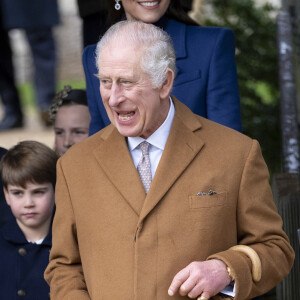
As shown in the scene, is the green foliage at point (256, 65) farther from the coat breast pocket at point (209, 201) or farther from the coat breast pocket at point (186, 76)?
the coat breast pocket at point (209, 201)

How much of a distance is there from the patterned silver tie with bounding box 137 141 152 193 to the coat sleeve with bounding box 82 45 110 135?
0.82 meters

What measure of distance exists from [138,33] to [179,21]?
108cm

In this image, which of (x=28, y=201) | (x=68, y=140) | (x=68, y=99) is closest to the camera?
(x=28, y=201)

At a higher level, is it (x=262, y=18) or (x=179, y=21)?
(x=179, y=21)

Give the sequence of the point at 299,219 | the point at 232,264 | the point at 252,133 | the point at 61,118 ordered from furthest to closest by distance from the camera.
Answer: the point at 252,133 → the point at 61,118 → the point at 299,219 → the point at 232,264

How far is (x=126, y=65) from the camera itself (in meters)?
2.80

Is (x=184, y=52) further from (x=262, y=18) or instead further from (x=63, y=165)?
(x=262, y=18)

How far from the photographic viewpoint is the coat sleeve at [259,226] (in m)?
2.89

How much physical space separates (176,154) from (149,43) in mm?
423

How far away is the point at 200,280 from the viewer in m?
2.74

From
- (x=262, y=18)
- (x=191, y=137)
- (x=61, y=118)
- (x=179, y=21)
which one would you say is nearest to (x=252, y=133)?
(x=262, y=18)

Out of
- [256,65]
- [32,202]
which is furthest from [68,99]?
[256,65]

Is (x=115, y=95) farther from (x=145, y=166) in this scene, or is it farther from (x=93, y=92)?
(x=93, y=92)

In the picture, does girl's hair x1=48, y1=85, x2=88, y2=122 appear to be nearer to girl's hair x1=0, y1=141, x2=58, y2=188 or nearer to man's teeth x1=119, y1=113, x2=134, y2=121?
girl's hair x1=0, y1=141, x2=58, y2=188
